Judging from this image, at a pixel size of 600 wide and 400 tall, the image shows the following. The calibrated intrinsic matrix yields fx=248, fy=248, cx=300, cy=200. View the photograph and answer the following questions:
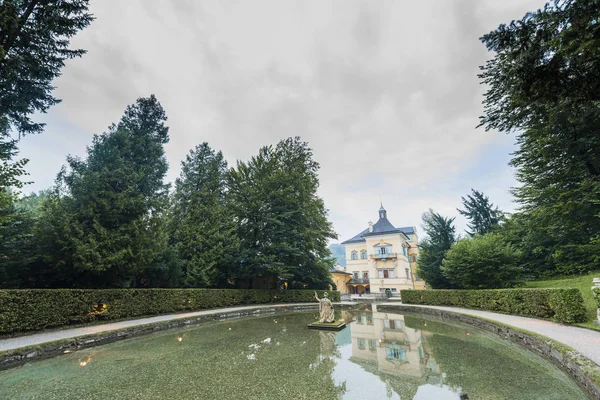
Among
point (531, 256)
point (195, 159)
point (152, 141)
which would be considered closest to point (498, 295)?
point (531, 256)

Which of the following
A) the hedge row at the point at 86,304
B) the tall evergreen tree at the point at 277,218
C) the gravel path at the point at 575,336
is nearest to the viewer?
the gravel path at the point at 575,336

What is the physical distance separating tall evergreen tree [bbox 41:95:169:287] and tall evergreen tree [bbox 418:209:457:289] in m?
20.2

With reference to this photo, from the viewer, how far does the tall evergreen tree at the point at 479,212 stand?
1048 inches

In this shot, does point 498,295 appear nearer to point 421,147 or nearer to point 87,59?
point 421,147

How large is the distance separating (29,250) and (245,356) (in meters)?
11.7

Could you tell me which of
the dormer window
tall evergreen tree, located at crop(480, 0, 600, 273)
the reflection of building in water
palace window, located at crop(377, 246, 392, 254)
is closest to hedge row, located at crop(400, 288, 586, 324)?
the reflection of building in water

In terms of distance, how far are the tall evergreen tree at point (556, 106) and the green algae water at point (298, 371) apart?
537cm

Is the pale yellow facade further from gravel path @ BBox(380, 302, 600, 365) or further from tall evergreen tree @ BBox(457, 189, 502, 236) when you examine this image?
gravel path @ BBox(380, 302, 600, 365)

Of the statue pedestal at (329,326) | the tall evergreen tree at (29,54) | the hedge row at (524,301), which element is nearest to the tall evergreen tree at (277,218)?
the statue pedestal at (329,326)

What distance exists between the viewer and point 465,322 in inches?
455

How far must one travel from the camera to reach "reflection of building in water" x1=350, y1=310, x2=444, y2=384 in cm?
495

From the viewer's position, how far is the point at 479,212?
26938 millimetres

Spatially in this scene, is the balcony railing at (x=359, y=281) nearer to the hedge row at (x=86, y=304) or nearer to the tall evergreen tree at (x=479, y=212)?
the tall evergreen tree at (x=479, y=212)

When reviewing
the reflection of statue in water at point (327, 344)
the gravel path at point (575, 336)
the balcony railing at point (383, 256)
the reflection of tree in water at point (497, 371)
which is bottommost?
the reflection of statue in water at point (327, 344)
